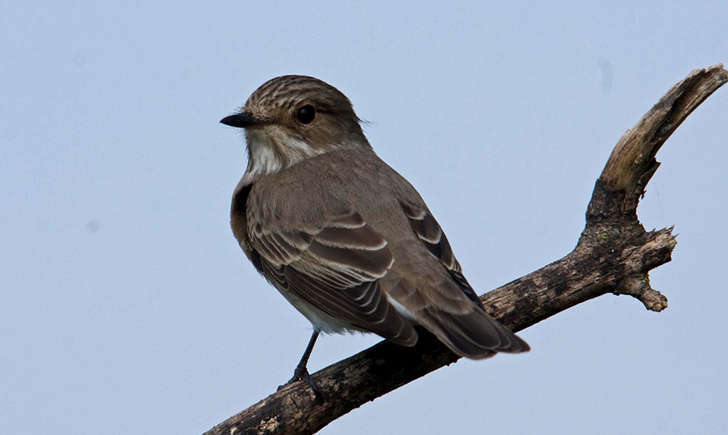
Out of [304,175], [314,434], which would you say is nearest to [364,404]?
[314,434]

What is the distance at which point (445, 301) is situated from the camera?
6641 millimetres

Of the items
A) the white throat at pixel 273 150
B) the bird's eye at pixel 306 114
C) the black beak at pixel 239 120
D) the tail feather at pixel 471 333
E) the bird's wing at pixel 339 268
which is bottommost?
the tail feather at pixel 471 333

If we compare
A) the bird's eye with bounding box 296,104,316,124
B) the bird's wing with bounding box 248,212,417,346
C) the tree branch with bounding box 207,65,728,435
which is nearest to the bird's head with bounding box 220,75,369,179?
the bird's eye with bounding box 296,104,316,124

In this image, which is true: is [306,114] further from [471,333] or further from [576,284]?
[471,333]

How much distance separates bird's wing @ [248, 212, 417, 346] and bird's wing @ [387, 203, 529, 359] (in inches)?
5.3

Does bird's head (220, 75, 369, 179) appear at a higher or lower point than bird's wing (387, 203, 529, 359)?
higher

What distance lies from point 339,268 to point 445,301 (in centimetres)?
86

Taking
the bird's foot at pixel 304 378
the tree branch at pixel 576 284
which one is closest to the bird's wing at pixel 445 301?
the tree branch at pixel 576 284

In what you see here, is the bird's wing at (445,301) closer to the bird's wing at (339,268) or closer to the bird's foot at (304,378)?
the bird's wing at (339,268)

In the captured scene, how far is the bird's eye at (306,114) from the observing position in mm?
8672

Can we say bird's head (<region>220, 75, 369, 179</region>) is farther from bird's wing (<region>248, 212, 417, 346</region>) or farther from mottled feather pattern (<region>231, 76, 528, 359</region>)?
bird's wing (<region>248, 212, 417, 346</region>)

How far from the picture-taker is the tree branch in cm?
690

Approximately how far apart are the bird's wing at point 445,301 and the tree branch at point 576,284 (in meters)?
0.51

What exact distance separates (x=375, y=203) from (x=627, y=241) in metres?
1.93
